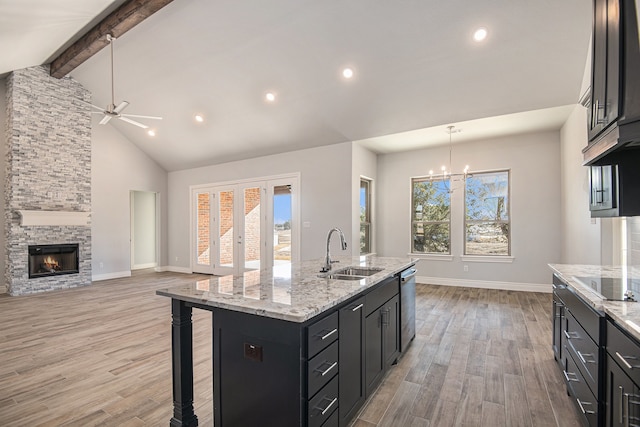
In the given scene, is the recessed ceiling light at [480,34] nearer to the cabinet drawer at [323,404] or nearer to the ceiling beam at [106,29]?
the ceiling beam at [106,29]

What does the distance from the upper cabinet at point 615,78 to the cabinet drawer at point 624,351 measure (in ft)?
2.98

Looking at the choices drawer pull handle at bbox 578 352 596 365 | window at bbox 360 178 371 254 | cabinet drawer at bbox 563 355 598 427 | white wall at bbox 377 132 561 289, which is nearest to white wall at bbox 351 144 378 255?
window at bbox 360 178 371 254

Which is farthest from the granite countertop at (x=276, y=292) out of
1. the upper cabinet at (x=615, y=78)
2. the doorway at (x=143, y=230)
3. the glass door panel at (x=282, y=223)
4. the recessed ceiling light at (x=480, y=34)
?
the doorway at (x=143, y=230)

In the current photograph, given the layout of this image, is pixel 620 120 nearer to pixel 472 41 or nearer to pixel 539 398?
pixel 539 398

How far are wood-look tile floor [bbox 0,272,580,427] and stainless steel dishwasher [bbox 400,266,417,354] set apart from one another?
16 centimetres

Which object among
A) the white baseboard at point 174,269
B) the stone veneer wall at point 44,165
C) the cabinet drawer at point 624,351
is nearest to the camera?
the cabinet drawer at point 624,351

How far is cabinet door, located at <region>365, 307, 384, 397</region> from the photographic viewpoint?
2.19 m

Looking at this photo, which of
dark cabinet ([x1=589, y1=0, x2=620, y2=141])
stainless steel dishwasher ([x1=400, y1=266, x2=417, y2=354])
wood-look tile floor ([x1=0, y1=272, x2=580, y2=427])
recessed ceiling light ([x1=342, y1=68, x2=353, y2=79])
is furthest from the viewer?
recessed ceiling light ([x1=342, y1=68, x2=353, y2=79])

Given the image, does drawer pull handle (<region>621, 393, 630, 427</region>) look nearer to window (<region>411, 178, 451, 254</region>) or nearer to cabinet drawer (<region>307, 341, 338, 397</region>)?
cabinet drawer (<region>307, 341, 338, 397</region>)

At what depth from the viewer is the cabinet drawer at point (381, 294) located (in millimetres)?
2225

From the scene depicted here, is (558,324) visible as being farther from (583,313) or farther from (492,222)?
(492,222)

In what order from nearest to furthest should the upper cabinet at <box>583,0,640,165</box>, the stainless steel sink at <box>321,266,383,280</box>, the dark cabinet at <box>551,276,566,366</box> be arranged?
the upper cabinet at <box>583,0,640,165</box>, the dark cabinet at <box>551,276,566,366</box>, the stainless steel sink at <box>321,266,383,280</box>

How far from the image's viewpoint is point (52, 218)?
6.15 m

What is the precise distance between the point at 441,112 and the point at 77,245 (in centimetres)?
765
